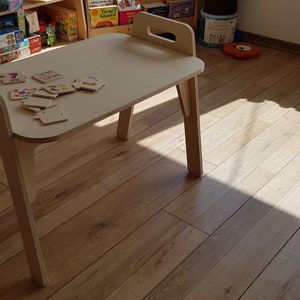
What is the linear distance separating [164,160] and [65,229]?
55 cm

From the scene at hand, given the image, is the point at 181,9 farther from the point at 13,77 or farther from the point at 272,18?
the point at 13,77

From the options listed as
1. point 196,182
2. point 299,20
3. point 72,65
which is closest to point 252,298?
point 196,182

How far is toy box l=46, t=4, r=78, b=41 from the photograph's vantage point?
2.64 meters

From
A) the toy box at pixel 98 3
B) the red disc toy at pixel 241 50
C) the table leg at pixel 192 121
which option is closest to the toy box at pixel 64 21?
the toy box at pixel 98 3

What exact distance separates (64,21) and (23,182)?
5.92 ft

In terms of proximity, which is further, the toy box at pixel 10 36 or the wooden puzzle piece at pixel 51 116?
the toy box at pixel 10 36

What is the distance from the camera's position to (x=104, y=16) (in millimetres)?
2689

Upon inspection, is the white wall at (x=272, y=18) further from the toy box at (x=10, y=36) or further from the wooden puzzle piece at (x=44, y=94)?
the wooden puzzle piece at (x=44, y=94)

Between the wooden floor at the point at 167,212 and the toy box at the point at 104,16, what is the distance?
2.49 ft

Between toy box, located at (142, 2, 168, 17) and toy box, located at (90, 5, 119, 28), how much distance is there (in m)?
0.22

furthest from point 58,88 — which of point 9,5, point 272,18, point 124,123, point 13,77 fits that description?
point 272,18

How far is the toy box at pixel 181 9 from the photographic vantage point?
288 cm

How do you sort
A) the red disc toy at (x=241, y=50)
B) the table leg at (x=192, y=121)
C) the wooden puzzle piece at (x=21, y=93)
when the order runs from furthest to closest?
the red disc toy at (x=241, y=50) → the table leg at (x=192, y=121) → the wooden puzzle piece at (x=21, y=93)

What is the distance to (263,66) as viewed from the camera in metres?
2.73
